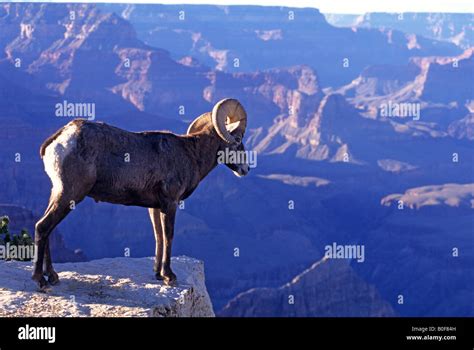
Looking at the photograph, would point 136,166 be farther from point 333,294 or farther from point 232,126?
point 333,294

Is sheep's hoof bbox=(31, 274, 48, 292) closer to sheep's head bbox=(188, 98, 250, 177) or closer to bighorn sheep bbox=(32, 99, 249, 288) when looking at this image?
bighorn sheep bbox=(32, 99, 249, 288)

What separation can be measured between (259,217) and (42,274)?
127 metres

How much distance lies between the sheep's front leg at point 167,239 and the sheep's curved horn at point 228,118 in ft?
4.53

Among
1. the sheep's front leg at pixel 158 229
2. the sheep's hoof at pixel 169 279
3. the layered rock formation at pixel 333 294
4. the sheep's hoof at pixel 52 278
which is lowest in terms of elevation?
the layered rock formation at pixel 333 294

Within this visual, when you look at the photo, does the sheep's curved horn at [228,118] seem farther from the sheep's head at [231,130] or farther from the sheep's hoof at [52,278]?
the sheep's hoof at [52,278]

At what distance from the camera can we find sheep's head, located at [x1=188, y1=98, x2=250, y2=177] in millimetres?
15375

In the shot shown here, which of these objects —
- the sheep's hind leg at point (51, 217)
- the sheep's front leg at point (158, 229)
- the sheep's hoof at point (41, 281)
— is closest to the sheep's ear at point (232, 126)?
the sheep's front leg at point (158, 229)

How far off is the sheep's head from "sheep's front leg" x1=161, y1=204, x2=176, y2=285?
4.44ft

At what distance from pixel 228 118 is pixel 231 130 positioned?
9.7 inches

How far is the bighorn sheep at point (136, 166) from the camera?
13.7 m

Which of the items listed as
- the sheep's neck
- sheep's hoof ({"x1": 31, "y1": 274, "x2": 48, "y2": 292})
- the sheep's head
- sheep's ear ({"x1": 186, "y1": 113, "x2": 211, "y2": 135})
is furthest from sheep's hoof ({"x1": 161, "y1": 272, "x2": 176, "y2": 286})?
sheep's ear ({"x1": 186, "y1": 113, "x2": 211, "y2": 135})

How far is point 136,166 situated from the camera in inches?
565
